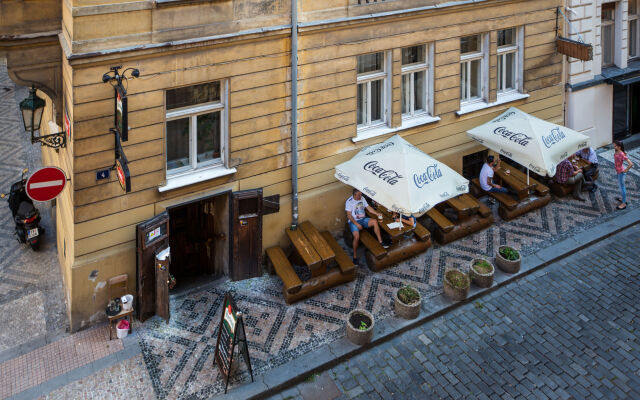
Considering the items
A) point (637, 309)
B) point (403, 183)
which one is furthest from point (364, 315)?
point (637, 309)

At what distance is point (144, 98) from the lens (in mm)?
10273

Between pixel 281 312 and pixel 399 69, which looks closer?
pixel 281 312

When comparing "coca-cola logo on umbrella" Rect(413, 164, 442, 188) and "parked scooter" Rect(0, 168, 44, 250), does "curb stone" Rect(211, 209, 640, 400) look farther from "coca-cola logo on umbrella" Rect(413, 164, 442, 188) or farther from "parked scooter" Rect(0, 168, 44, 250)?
"parked scooter" Rect(0, 168, 44, 250)

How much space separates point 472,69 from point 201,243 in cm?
825

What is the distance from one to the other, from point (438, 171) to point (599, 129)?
8.81m

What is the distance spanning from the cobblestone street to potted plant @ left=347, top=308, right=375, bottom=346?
295mm

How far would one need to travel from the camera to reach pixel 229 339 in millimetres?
9219

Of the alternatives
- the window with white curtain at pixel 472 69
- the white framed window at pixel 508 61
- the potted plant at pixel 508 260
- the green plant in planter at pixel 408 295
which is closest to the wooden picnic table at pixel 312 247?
the green plant in planter at pixel 408 295

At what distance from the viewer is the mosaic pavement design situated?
9961 mm

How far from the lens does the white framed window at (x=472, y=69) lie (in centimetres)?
1480

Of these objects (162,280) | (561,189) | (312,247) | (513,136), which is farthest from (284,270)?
(561,189)

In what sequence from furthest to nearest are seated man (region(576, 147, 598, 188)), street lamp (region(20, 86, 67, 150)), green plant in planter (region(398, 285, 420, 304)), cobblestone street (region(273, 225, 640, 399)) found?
seated man (region(576, 147, 598, 188))
green plant in planter (region(398, 285, 420, 304))
street lamp (region(20, 86, 67, 150))
cobblestone street (region(273, 225, 640, 399))

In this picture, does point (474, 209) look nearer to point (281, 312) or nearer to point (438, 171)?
point (438, 171)

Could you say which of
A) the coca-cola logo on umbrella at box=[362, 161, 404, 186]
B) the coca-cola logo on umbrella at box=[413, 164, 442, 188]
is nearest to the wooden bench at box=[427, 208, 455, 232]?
the coca-cola logo on umbrella at box=[413, 164, 442, 188]
